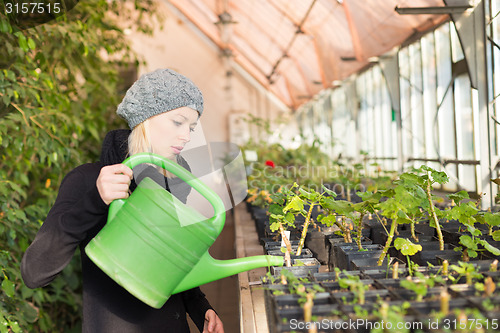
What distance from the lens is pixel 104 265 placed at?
0.91 meters

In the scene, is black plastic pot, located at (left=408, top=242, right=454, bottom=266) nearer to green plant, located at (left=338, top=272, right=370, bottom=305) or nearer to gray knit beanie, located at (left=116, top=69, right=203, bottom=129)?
green plant, located at (left=338, top=272, right=370, bottom=305)

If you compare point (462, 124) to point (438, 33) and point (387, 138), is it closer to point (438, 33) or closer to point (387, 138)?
point (438, 33)

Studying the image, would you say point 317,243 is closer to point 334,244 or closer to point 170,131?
point 334,244

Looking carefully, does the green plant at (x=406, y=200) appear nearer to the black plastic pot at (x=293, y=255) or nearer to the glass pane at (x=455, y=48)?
the black plastic pot at (x=293, y=255)

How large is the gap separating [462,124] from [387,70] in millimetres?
1811

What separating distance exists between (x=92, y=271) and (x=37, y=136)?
4.36 feet

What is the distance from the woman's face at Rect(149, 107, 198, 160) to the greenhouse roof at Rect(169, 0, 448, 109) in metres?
3.32

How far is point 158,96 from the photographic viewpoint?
111cm

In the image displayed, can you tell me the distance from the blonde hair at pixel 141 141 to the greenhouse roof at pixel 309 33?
3339 millimetres

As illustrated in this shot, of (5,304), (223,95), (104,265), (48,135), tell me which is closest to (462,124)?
(48,135)

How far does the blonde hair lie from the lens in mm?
1139

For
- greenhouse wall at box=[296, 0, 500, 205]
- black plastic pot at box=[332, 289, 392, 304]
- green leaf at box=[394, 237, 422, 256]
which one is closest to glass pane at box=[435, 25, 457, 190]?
greenhouse wall at box=[296, 0, 500, 205]

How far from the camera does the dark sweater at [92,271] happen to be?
1.07 metres

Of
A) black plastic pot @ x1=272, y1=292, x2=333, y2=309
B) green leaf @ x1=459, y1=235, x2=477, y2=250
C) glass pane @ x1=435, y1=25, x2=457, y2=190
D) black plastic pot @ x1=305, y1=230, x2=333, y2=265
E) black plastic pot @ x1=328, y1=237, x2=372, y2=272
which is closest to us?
black plastic pot @ x1=272, y1=292, x2=333, y2=309
